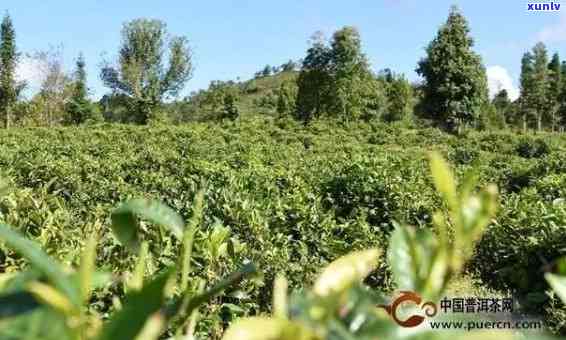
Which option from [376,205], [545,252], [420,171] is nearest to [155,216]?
[545,252]

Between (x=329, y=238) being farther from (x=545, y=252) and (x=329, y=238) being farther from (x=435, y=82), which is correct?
(x=435, y=82)

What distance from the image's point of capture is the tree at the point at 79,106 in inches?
1697

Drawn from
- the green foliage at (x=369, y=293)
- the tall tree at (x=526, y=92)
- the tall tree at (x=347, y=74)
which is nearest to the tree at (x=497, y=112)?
the tall tree at (x=526, y=92)

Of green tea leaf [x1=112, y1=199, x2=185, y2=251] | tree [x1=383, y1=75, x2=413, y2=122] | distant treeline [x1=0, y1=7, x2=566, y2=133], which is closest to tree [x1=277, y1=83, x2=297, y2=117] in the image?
distant treeline [x1=0, y1=7, x2=566, y2=133]

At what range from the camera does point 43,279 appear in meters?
0.47

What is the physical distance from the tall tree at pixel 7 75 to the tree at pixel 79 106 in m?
4.08

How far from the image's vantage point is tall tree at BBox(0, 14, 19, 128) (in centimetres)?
3791

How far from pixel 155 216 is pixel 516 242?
5.39 meters

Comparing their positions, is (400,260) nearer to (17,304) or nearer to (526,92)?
(17,304)

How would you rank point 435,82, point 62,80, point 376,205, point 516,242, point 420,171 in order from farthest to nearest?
point 62,80
point 435,82
point 420,171
point 376,205
point 516,242

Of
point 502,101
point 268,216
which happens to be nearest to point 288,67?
point 502,101

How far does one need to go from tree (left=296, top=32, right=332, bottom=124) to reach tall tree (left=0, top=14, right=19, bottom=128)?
16.9 meters

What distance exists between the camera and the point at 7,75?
38094 mm

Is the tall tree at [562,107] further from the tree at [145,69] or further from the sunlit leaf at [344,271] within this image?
the sunlit leaf at [344,271]
